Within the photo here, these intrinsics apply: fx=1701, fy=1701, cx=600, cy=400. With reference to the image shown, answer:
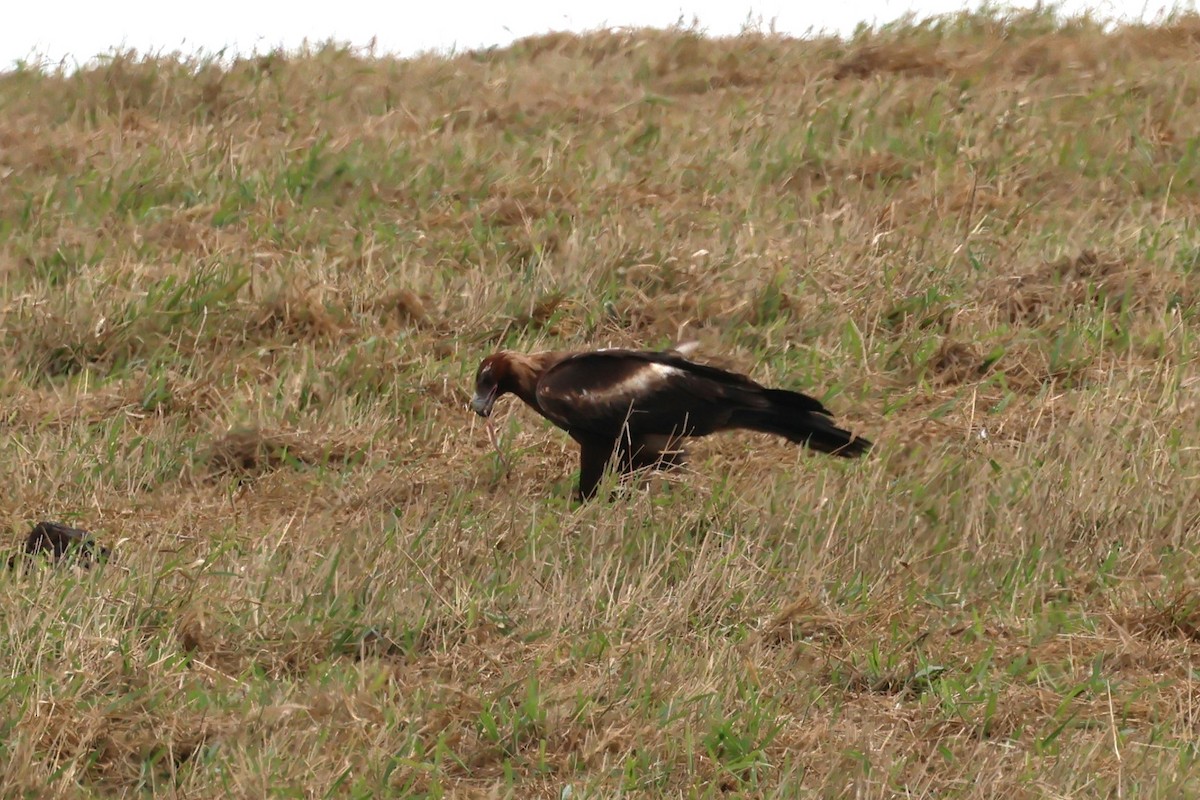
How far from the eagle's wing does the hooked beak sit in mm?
254

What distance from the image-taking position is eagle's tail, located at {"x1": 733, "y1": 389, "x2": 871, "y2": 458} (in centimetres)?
707

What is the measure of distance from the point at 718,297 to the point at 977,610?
3.63 metres

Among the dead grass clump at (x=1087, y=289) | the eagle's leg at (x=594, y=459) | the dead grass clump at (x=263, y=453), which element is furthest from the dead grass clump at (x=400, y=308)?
the dead grass clump at (x=1087, y=289)

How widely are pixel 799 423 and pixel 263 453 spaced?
2.39 metres

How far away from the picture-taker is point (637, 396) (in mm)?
7129

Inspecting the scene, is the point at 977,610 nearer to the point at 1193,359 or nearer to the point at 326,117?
the point at 1193,359

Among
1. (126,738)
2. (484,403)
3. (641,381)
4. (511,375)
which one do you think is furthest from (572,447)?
(126,738)

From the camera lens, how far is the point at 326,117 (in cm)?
1177

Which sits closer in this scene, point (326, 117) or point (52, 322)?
point (52, 322)

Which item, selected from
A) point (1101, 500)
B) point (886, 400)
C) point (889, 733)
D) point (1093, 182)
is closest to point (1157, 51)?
point (1093, 182)

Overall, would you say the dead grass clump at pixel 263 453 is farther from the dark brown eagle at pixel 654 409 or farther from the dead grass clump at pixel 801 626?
the dead grass clump at pixel 801 626

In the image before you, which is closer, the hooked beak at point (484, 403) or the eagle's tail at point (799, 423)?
the eagle's tail at point (799, 423)

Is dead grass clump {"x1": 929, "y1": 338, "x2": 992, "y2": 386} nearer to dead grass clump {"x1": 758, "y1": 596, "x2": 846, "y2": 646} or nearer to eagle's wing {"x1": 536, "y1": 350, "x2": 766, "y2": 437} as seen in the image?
eagle's wing {"x1": 536, "y1": 350, "x2": 766, "y2": 437}

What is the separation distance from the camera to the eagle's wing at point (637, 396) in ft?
23.2
